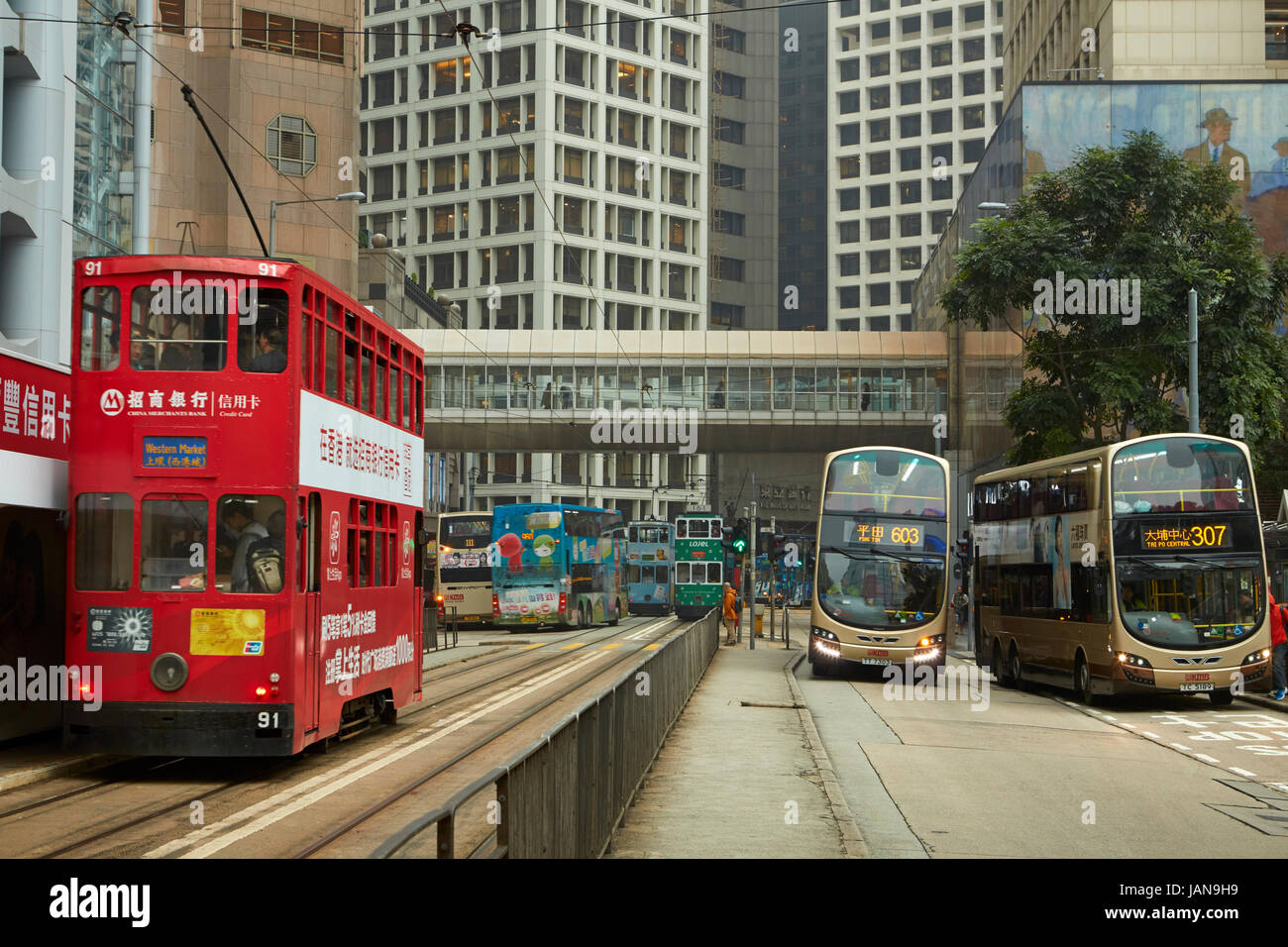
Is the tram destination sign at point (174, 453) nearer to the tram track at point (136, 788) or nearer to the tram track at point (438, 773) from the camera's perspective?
the tram track at point (136, 788)

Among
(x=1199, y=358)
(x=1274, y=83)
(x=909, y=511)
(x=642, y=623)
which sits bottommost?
(x=642, y=623)

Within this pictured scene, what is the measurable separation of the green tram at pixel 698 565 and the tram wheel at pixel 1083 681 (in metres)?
33.6

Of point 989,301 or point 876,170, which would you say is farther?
point 876,170

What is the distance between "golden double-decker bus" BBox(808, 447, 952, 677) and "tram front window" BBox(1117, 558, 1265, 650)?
6104 mm

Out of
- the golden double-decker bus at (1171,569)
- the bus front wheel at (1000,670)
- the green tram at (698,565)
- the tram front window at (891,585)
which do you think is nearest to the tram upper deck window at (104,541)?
the golden double-decker bus at (1171,569)

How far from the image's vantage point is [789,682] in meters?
27.6

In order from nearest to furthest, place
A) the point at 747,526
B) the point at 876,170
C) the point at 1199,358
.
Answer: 1. the point at 1199,358
2. the point at 747,526
3. the point at 876,170

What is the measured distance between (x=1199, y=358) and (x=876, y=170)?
3734 inches

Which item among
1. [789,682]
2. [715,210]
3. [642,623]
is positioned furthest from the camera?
[715,210]

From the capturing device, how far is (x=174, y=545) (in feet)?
42.0

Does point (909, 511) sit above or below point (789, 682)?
above

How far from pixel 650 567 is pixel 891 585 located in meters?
38.5
